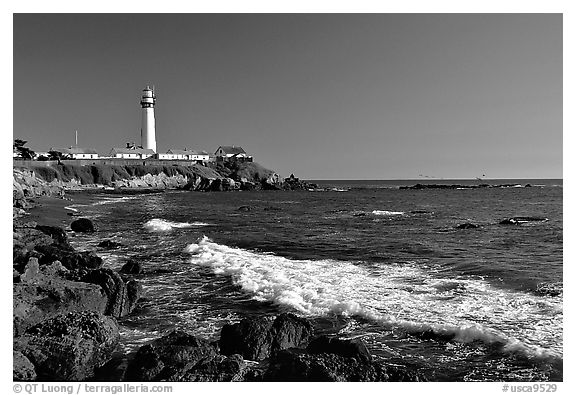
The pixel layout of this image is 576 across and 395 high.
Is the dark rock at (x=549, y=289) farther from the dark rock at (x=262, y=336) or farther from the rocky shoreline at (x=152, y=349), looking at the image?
the dark rock at (x=262, y=336)

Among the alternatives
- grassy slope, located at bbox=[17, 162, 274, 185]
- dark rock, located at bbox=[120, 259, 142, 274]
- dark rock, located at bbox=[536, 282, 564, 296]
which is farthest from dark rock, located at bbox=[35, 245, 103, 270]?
grassy slope, located at bbox=[17, 162, 274, 185]

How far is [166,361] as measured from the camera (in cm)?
712

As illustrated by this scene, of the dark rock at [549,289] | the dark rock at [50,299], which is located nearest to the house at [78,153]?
the dark rock at [50,299]

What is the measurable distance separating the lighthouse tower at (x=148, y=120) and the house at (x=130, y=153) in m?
2.94

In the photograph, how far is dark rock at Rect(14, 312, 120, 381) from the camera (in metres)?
7.29

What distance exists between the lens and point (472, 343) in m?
8.70

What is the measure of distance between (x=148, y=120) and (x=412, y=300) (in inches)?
3968

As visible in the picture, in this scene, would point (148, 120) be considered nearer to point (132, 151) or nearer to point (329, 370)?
point (132, 151)

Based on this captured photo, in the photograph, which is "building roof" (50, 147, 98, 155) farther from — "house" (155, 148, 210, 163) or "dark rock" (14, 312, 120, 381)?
"dark rock" (14, 312, 120, 381)
